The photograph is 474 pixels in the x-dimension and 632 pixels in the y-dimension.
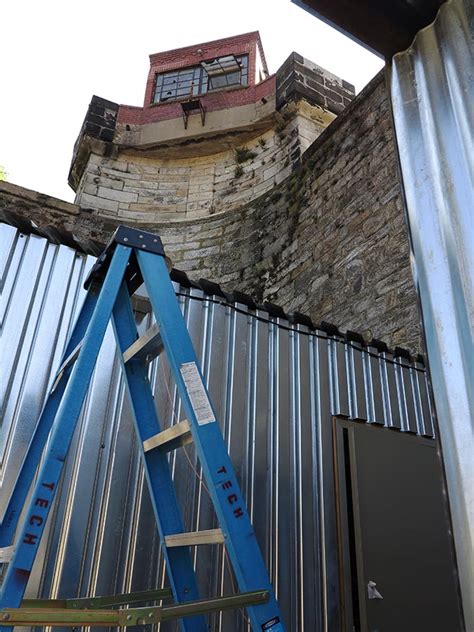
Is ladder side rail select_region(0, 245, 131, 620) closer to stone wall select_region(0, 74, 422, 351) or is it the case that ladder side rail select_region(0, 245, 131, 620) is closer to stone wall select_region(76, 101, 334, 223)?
stone wall select_region(0, 74, 422, 351)

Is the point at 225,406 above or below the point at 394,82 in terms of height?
below

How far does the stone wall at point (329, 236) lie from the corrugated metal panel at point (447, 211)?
3.31 metres

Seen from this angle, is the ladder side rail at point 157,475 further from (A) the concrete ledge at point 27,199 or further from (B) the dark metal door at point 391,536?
(A) the concrete ledge at point 27,199

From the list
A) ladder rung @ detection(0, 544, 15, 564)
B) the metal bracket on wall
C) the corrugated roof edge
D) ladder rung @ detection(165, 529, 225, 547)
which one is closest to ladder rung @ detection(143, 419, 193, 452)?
ladder rung @ detection(165, 529, 225, 547)

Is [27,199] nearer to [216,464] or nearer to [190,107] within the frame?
[190,107]

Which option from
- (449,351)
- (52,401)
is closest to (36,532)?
(52,401)

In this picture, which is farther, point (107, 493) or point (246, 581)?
point (107, 493)

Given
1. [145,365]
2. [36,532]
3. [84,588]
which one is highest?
[145,365]

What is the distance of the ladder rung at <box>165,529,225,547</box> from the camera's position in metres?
1.75

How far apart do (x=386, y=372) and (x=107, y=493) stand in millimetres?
2634

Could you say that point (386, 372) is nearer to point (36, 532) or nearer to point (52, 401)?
point (52, 401)

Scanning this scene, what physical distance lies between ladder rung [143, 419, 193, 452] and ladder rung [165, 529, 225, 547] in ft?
1.15

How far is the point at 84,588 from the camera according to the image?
8.30 feet

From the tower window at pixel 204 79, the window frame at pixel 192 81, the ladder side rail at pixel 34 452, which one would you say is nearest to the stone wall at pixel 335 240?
the ladder side rail at pixel 34 452
